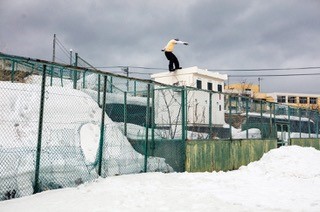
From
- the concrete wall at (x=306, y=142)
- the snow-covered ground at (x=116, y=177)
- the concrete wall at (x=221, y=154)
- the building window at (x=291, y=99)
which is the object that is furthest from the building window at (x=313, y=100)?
the snow-covered ground at (x=116, y=177)

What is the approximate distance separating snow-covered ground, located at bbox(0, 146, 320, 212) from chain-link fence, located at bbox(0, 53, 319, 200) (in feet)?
1.90

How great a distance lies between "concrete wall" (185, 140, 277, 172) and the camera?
11422mm

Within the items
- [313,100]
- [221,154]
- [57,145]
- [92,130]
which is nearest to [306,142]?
[221,154]

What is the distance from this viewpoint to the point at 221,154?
12.7 m

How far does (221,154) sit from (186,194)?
18.1 feet

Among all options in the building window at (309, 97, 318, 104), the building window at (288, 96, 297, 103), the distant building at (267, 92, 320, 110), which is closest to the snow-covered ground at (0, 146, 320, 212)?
the distant building at (267, 92, 320, 110)

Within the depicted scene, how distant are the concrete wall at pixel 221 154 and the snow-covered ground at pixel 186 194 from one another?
105cm

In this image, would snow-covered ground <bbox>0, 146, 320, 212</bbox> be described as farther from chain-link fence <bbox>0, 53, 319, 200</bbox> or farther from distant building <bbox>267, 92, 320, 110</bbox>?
distant building <bbox>267, 92, 320, 110</bbox>

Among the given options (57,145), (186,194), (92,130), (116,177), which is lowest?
(186,194)

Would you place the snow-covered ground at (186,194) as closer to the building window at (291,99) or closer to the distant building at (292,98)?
the distant building at (292,98)

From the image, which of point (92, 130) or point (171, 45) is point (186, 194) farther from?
point (171, 45)

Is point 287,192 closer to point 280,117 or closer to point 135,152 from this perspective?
point 135,152

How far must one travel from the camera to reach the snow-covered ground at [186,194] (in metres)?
6.16

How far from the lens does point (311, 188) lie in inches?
355
